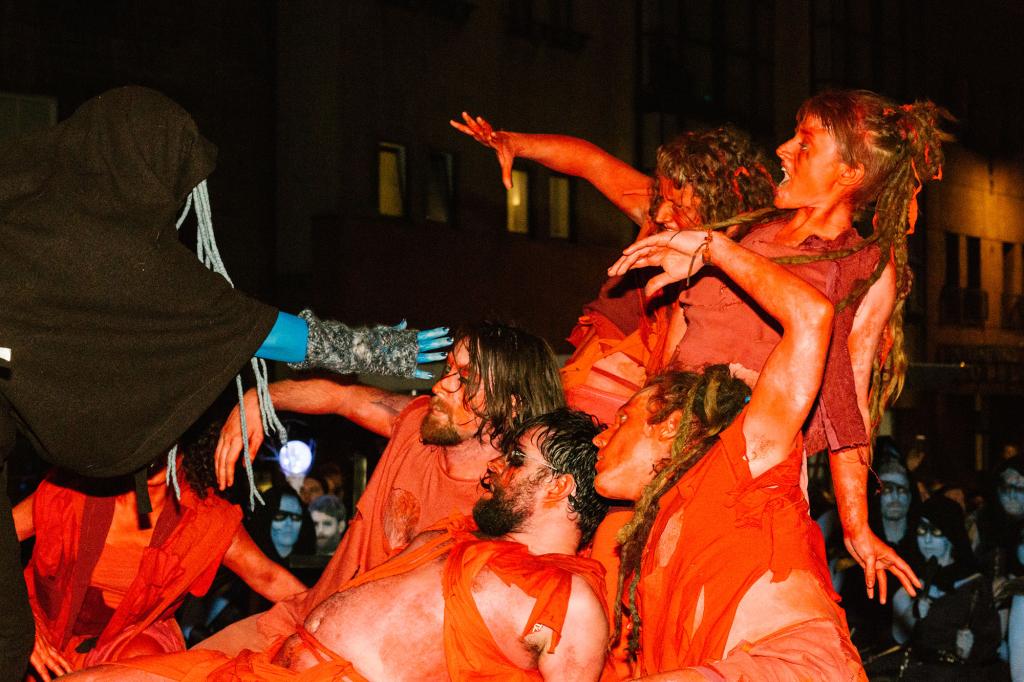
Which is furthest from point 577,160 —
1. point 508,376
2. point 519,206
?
point 519,206

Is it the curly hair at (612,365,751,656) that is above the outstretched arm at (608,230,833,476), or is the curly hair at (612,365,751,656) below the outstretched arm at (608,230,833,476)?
below

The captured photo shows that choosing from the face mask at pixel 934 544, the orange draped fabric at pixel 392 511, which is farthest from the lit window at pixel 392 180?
the orange draped fabric at pixel 392 511

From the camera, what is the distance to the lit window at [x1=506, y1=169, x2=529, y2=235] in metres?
15.8

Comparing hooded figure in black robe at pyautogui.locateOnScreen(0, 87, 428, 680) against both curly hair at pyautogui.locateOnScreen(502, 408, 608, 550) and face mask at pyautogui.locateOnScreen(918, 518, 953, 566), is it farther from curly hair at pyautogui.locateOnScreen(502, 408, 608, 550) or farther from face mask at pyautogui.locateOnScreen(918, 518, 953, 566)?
face mask at pyautogui.locateOnScreen(918, 518, 953, 566)

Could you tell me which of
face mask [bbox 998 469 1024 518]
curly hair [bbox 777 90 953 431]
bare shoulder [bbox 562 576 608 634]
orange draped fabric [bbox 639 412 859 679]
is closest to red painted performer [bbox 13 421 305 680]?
bare shoulder [bbox 562 576 608 634]

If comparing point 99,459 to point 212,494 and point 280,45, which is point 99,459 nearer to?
point 212,494

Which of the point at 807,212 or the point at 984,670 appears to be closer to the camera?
the point at 807,212

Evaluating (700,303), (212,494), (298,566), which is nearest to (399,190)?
(298,566)

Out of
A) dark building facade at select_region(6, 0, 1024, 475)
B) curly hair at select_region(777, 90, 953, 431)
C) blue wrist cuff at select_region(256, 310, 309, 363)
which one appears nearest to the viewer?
blue wrist cuff at select_region(256, 310, 309, 363)

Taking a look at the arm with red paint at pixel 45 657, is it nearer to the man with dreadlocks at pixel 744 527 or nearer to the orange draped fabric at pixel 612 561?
the orange draped fabric at pixel 612 561

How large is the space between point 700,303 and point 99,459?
1.91 m

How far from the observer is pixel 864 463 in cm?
376

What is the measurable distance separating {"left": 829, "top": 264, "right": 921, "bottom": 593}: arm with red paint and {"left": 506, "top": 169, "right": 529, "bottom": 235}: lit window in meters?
12.1

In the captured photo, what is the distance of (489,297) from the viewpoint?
15.3m
